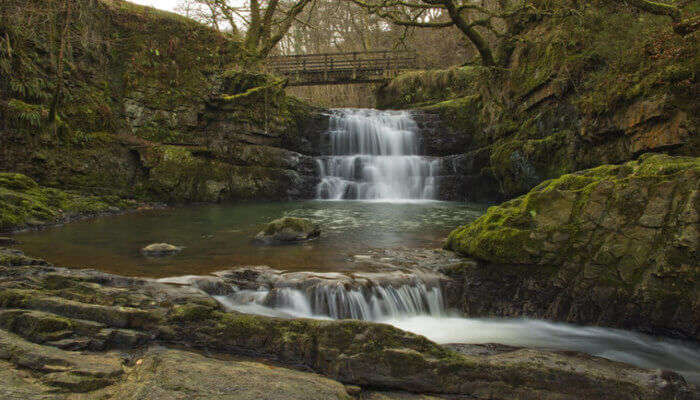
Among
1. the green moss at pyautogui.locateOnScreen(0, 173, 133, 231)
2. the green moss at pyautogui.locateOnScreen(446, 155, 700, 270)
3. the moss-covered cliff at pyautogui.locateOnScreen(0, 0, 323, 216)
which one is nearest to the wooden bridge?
the moss-covered cliff at pyautogui.locateOnScreen(0, 0, 323, 216)

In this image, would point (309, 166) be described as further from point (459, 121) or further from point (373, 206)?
point (459, 121)

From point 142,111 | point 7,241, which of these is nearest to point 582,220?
point 7,241

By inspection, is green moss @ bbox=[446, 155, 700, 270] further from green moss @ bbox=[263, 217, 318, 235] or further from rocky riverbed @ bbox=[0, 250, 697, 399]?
green moss @ bbox=[263, 217, 318, 235]

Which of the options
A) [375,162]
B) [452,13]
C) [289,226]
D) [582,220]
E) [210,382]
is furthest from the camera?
[375,162]

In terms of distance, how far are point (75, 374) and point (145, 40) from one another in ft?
52.3

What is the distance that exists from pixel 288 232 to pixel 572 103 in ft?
28.2

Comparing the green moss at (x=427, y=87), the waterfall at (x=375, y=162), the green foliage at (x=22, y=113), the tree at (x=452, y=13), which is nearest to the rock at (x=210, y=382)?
the tree at (x=452, y=13)

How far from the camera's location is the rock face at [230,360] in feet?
6.85

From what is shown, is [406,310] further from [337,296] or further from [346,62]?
[346,62]

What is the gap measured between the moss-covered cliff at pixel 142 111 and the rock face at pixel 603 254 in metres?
11.8

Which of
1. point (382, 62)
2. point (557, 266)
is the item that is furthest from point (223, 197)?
point (382, 62)

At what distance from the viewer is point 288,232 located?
7254 millimetres

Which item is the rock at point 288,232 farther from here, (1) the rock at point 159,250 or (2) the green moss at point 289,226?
(1) the rock at point 159,250

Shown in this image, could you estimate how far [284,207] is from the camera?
13.3 m
